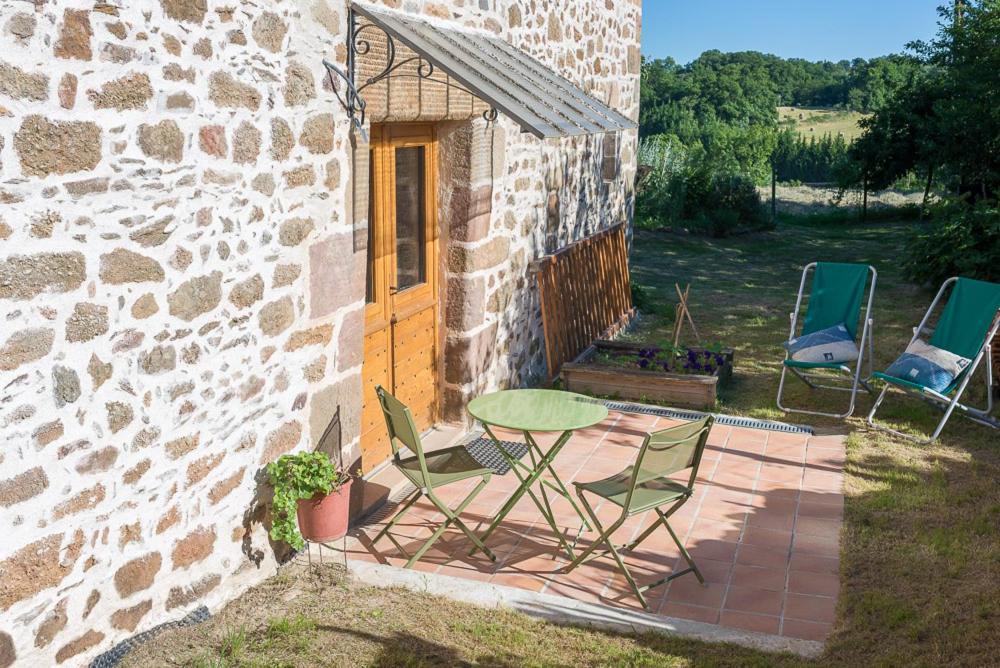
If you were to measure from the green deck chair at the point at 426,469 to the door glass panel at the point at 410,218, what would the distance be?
4.69ft

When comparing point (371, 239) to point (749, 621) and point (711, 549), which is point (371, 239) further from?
point (749, 621)

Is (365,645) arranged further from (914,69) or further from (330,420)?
(914,69)

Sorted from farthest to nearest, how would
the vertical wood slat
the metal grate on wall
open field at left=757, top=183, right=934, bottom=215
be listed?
open field at left=757, top=183, right=934, bottom=215 → the vertical wood slat → the metal grate on wall

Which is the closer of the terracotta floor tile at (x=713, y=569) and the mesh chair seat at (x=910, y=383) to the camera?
the terracotta floor tile at (x=713, y=569)

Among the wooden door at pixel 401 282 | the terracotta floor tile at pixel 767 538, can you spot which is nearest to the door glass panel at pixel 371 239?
the wooden door at pixel 401 282

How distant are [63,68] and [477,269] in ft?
11.9

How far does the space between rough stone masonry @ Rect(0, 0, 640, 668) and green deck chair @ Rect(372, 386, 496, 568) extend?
0.36 metres

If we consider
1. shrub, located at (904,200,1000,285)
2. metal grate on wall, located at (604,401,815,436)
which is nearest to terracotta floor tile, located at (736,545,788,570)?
metal grate on wall, located at (604,401,815,436)

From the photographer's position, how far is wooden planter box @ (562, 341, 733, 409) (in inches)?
293

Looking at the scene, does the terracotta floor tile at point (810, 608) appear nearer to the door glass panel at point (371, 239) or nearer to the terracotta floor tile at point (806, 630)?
the terracotta floor tile at point (806, 630)

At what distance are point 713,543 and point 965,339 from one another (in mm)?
3144

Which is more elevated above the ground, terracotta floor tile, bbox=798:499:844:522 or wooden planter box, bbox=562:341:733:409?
wooden planter box, bbox=562:341:733:409

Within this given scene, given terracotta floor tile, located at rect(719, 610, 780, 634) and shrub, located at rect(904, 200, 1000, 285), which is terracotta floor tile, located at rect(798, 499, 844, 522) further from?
shrub, located at rect(904, 200, 1000, 285)

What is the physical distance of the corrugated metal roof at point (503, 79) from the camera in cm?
467
